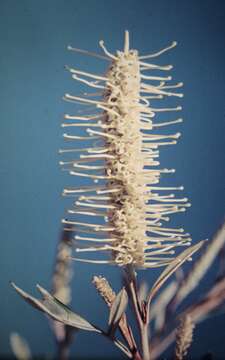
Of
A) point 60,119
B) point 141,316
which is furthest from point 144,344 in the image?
point 60,119

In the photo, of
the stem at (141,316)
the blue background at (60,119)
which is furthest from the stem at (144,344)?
the blue background at (60,119)

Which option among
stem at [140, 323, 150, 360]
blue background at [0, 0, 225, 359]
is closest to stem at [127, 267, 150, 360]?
stem at [140, 323, 150, 360]

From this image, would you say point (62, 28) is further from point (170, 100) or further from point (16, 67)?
point (170, 100)

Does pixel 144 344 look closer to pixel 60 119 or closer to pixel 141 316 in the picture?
pixel 141 316

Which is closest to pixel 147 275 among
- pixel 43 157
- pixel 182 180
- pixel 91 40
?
pixel 182 180

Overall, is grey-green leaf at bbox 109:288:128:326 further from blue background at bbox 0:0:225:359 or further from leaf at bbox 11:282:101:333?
blue background at bbox 0:0:225:359

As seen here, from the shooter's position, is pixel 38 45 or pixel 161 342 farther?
pixel 38 45
